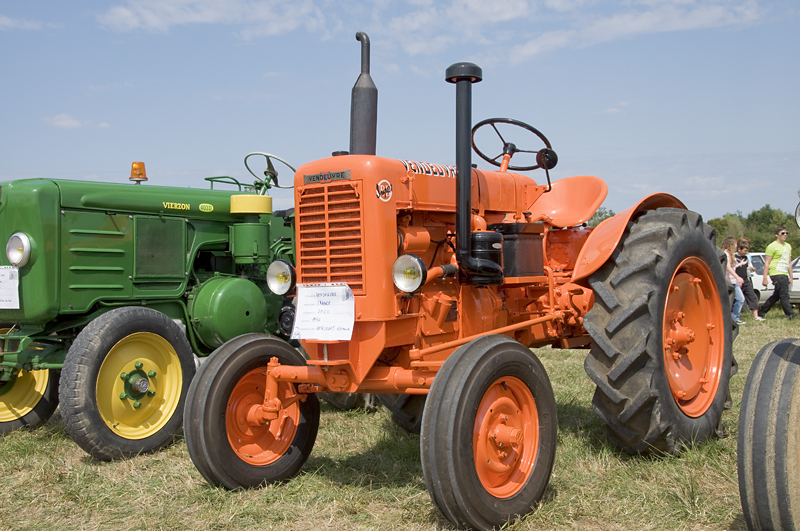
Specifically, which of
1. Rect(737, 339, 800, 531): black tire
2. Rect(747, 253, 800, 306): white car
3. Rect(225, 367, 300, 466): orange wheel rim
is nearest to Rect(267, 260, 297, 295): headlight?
Rect(225, 367, 300, 466): orange wheel rim

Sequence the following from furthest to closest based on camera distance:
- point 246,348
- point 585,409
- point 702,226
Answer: point 585,409, point 702,226, point 246,348

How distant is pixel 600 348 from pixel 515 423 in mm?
764

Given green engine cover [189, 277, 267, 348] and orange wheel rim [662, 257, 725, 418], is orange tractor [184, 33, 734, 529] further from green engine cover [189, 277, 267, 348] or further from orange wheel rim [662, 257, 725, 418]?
green engine cover [189, 277, 267, 348]

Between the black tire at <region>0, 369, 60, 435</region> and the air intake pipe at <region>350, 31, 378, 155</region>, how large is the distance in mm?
3604

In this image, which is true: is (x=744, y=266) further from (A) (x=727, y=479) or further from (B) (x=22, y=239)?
(B) (x=22, y=239)

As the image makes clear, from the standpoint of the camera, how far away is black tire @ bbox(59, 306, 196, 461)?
4.83 m

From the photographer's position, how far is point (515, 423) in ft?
11.7

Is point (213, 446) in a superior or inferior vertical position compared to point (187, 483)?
superior

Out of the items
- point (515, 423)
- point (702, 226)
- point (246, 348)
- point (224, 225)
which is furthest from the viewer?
point (224, 225)

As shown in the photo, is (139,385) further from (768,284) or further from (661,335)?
(768,284)

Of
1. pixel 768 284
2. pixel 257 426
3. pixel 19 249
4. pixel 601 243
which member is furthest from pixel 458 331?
pixel 768 284

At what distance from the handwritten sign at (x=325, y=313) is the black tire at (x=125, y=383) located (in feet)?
6.29

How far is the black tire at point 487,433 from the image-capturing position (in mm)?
3123

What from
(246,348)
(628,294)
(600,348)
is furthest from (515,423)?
(246,348)
